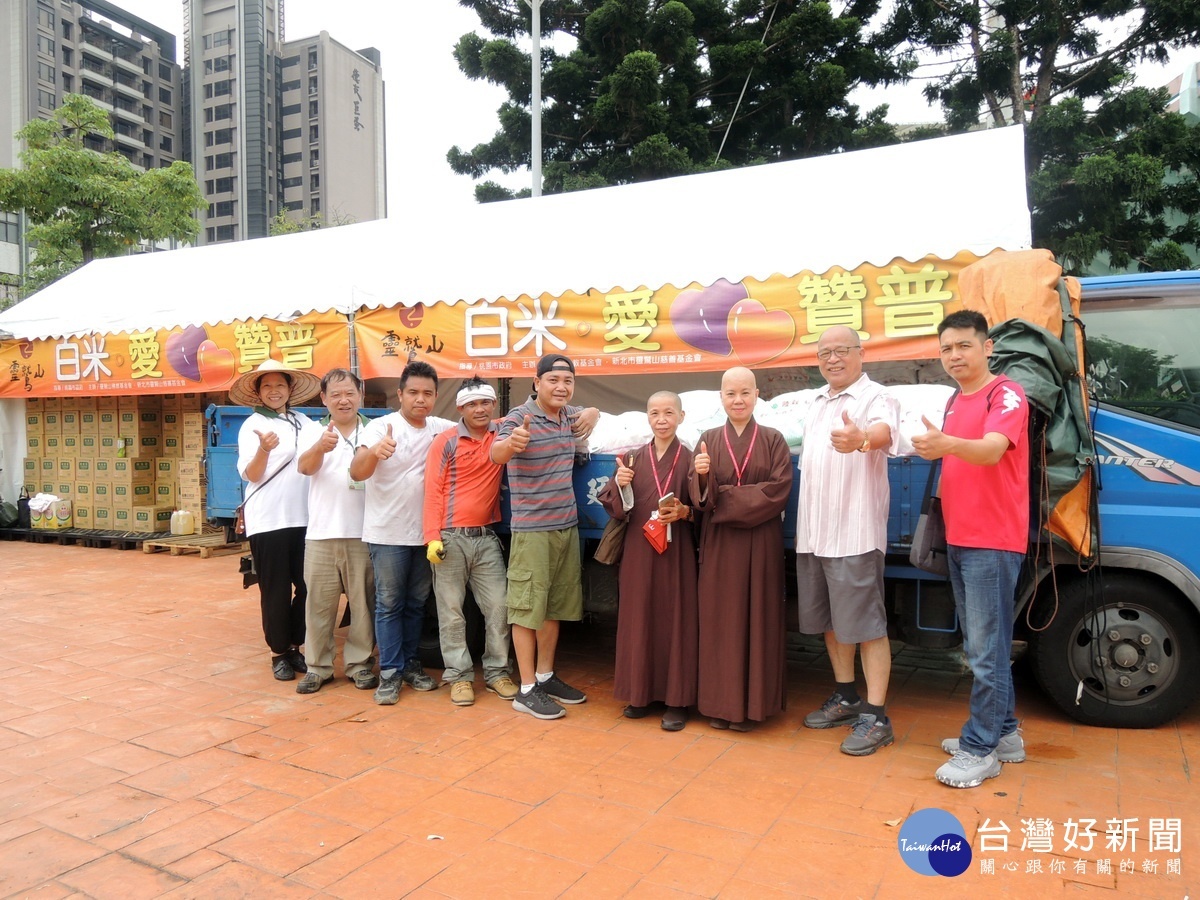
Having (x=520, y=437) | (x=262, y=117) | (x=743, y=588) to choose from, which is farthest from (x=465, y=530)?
(x=262, y=117)

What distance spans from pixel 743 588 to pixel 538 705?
119 cm

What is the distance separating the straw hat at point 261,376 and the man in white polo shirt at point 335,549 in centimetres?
36

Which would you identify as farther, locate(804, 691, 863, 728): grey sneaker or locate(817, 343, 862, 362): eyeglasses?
locate(804, 691, 863, 728): grey sneaker

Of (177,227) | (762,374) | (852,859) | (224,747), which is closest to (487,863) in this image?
(852,859)

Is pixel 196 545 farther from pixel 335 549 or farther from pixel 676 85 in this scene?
pixel 676 85

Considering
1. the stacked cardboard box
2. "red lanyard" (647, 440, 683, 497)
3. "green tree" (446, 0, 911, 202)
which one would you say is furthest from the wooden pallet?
"green tree" (446, 0, 911, 202)

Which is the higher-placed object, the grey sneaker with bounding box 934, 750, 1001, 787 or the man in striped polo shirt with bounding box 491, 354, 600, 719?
the man in striped polo shirt with bounding box 491, 354, 600, 719

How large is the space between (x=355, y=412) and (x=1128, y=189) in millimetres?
12403

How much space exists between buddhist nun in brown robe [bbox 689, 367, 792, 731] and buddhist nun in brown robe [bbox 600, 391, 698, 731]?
118mm

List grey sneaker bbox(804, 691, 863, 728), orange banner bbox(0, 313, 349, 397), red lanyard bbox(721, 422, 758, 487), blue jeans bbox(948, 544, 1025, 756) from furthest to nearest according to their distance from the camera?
orange banner bbox(0, 313, 349, 397), grey sneaker bbox(804, 691, 863, 728), red lanyard bbox(721, 422, 758, 487), blue jeans bbox(948, 544, 1025, 756)

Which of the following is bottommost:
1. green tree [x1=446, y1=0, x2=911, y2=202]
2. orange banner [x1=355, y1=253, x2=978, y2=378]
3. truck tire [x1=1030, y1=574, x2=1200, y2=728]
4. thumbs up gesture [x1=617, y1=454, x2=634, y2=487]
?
truck tire [x1=1030, y1=574, x2=1200, y2=728]

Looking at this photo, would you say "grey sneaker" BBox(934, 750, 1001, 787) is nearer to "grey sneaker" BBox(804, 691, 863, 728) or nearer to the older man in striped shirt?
the older man in striped shirt

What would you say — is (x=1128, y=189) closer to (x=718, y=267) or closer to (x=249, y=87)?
(x=718, y=267)

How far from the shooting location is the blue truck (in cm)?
356
